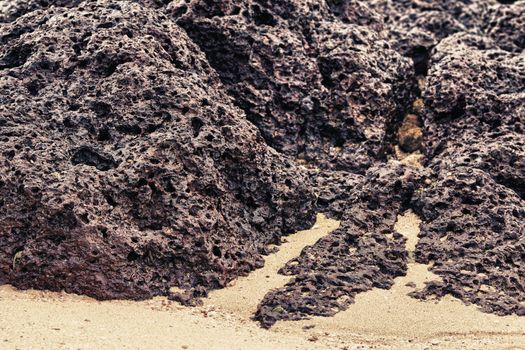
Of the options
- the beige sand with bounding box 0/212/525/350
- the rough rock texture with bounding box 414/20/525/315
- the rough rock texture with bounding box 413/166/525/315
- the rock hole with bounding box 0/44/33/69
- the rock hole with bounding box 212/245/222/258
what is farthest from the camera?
the rock hole with bounding box 0/44/33/69

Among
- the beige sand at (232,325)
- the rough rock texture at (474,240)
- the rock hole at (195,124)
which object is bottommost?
the beige sand at (232,325)

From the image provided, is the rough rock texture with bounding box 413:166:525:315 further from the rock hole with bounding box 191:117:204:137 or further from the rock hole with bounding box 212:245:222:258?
the rock hole with bounding box 191:117:204:137

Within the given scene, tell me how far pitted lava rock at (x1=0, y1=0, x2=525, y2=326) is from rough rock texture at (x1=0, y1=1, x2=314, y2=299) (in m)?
0.02

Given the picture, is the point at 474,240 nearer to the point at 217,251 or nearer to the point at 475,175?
the point at 475,175

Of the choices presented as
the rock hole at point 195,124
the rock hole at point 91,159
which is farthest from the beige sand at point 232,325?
the rock hole at point 195,124

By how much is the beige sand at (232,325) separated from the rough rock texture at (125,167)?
31 centimetres

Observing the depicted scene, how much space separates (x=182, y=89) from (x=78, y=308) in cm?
302

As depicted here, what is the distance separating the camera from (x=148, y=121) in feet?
28.4

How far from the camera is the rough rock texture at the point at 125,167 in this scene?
762 centimetres

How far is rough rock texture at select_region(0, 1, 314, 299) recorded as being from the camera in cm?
762

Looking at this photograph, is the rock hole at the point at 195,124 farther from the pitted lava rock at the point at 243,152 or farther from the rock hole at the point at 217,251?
the rock hole at the point at 217,251

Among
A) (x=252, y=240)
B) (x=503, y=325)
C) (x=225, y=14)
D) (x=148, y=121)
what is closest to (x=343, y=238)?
(x=252, y=240)

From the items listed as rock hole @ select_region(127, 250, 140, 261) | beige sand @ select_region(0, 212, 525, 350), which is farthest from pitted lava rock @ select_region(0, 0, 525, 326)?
beige sand @ select_region(0, 212, 525, 350)

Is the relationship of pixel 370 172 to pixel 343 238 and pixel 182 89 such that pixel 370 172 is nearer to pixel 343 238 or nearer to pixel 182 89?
pixel 343 238
